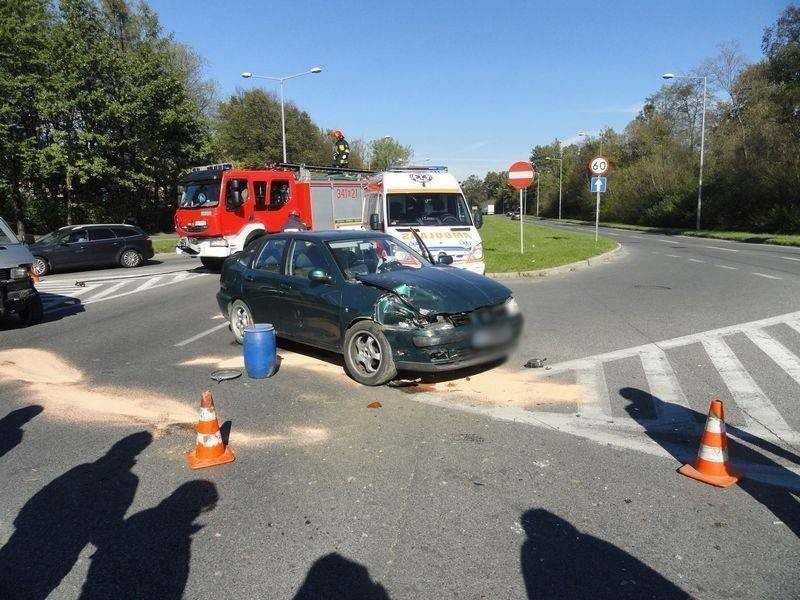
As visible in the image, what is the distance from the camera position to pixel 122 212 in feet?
110

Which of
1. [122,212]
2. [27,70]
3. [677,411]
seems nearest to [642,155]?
[122,212]

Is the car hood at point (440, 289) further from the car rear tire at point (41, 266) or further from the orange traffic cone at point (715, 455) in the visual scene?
the car rear tire at point (41, 266)

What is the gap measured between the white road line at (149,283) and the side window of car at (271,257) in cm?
801

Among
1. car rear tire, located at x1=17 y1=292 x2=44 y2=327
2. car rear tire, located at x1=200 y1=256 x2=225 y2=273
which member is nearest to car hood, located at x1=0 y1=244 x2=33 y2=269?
car rear tire, located at x1=17 y1=292 x2=44 y2=327

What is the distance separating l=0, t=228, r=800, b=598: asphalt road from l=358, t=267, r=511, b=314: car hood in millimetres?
888

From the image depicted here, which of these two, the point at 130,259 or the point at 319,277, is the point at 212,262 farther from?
the point at 319,277

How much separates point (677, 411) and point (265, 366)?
13.9 feet

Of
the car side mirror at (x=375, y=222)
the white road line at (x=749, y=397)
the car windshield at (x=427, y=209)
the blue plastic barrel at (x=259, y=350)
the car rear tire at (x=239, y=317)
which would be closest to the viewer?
the white road line at (x=749, y=397)

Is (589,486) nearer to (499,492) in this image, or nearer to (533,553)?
(499,492)

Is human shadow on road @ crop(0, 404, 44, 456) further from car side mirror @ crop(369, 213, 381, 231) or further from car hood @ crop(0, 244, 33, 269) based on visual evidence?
car side mirror @ crop(369, 213, 381, 231)

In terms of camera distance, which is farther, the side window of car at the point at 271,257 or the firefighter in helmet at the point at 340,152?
the firefighter in helmet at the point at 340,152

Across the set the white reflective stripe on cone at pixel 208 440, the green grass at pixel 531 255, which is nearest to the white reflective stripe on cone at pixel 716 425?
the white reflective stripe on cone at pixel 208 440

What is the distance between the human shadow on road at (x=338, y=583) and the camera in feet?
9.57

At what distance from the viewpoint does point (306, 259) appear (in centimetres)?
729
